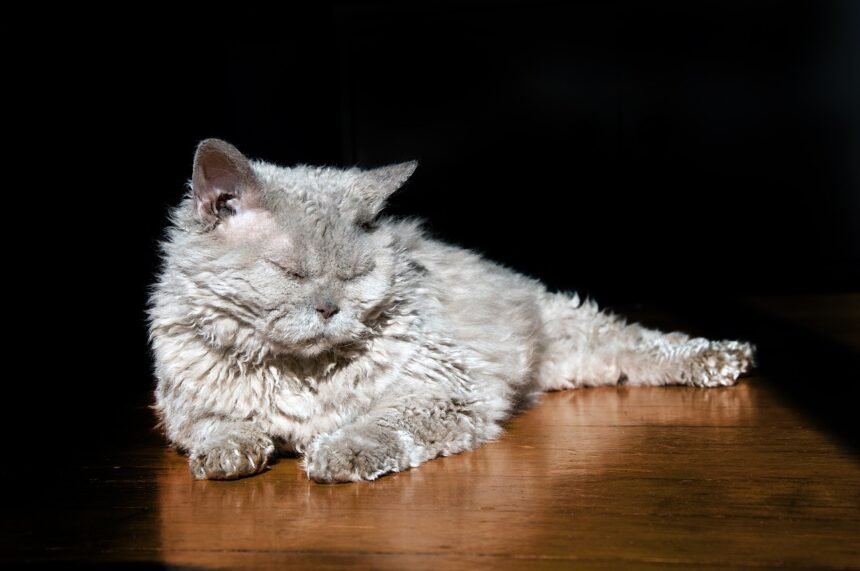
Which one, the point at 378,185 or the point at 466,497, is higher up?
the point at 378,185

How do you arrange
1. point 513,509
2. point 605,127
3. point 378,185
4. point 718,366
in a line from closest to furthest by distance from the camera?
1. point 513,509
2. point 378,185
3. point 718,366
4. point 605,127

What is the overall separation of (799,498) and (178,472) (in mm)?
1389

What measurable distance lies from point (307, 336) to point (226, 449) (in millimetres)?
328

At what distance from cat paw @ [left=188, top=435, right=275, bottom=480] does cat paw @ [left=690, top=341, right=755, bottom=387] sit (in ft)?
4.93

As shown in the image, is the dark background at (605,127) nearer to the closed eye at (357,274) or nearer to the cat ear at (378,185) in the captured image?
the cat ear at (378,185)

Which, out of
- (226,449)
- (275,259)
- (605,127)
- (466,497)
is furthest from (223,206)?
(605,127)

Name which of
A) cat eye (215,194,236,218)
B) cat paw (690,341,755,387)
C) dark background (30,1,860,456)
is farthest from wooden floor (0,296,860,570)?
dark background (30,1,860,456)

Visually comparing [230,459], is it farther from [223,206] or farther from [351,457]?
[223,206]

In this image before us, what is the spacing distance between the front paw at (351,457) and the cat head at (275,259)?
8.4 inches

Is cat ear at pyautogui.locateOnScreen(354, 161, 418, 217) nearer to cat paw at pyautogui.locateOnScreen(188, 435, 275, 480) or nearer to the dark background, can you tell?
cat paw at pyautogui.locateOnScreen(188, 435, 275, 480)

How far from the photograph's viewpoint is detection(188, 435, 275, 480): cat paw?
2.13 m

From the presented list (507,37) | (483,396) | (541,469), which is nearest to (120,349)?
(483,396)

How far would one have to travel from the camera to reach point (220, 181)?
210 centimetres

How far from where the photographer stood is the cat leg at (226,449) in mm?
2135
